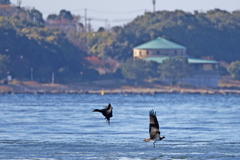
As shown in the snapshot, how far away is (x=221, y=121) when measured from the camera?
2643 inches

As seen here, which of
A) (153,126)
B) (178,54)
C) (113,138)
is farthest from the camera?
(178,54)

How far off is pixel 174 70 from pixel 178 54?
26064 mm

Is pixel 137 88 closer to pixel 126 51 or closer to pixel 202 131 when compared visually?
pixel 126 51

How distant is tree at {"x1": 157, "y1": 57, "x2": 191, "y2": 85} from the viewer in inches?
6560

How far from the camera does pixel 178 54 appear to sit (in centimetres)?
19175

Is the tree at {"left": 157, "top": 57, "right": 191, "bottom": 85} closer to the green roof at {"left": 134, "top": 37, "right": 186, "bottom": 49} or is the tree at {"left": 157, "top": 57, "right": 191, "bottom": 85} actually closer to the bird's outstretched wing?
the green roof at {"left": 134, "top": 37, "right": 186, "bottom": 49}

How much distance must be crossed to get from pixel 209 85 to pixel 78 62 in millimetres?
38320

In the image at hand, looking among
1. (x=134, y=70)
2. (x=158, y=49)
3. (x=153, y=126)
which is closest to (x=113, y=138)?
(x=153, y=126)

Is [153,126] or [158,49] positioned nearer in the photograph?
[153,126]

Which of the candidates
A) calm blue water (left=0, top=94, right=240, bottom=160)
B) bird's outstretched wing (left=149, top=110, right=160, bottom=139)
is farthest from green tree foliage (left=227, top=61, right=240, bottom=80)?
bird's outstretched wing (left=149, top=110, right=160, bottom=139)

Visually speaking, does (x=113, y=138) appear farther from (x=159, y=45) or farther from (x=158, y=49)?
(x=159, y=45)

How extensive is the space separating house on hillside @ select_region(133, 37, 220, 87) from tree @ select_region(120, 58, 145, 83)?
7.30m

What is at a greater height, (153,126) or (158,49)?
(158,49)

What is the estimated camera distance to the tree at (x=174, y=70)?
547ft
